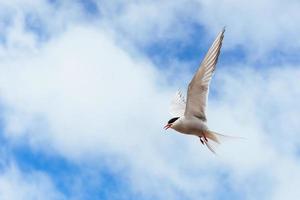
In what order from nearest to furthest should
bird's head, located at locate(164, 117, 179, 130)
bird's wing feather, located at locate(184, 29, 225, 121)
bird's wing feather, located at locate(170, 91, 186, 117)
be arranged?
bird's wing feather, located at locate(184, 29, 225, 121), bird's head, located at locate(164, 117, 179, 130), bird's wing feather, located at locate(170, 91, 186, 117)

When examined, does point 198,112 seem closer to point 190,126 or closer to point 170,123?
point 190,126

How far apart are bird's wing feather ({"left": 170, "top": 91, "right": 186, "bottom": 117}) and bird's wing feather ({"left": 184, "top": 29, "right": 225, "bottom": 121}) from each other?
242 cm

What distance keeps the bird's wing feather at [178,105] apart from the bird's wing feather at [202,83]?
2.42 metres

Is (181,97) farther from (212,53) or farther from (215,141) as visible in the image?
(212,53)

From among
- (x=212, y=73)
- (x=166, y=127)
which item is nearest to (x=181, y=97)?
(x=166, y=127)

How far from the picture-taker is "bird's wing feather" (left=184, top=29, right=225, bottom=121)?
17.6 m

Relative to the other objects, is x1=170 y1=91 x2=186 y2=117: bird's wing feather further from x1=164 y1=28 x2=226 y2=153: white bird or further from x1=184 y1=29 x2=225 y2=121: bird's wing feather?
x1=184 y1=29 x2=225 y2=121: bird's wing feather

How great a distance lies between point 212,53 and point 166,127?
3119 millimetres

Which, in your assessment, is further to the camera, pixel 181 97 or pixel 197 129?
pixel 181 97

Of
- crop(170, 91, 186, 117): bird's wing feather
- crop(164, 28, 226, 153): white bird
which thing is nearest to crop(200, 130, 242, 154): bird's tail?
crop(164, 28, 226, 153): white bird

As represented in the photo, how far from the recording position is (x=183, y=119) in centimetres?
1983

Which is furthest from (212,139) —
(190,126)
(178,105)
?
(178,105)

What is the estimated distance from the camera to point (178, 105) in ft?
74.2

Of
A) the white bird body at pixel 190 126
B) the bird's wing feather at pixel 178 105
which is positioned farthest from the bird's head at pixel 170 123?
the bird's wing feather at pixel 178 105
